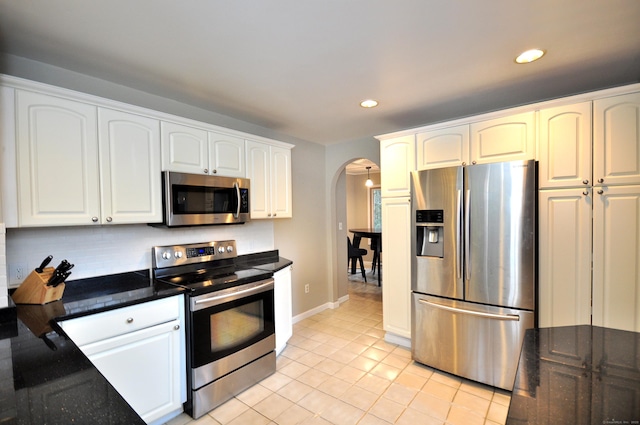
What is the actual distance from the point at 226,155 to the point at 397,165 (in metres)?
1.64

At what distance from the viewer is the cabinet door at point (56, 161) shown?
1.63 metres

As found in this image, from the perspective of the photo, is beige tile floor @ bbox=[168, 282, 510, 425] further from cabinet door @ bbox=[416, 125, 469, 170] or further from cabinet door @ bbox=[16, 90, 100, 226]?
cabinet door @ bbox=[416, 125, 469, 170]

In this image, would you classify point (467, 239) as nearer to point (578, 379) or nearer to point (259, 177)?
point (578, 379)

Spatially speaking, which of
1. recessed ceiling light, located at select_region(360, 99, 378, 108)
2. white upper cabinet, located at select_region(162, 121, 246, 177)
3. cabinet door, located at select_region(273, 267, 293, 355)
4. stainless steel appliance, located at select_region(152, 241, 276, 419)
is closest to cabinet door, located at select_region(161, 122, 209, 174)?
white upper cabinet, located at select_region(162, 121, 246, 177)

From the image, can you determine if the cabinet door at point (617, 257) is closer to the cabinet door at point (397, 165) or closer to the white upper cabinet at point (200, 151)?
the cabinet door at point (397, 165)

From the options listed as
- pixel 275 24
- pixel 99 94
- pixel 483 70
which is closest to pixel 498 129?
pixel 483 70

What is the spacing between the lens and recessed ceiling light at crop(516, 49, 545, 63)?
1.83 metres

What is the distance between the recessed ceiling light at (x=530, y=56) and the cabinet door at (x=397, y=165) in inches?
39.7

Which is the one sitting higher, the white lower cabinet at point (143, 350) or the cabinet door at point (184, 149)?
the cabinet door at point (184, 149)

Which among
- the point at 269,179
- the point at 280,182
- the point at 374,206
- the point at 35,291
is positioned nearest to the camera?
the point at 35,291

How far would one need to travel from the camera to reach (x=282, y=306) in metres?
2.77

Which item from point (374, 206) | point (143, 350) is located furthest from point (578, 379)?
point (374, 206)

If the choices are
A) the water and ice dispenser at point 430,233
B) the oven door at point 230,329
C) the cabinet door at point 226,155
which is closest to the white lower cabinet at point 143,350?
the oven door at point 230,329

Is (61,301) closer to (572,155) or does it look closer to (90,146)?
(90,146)
